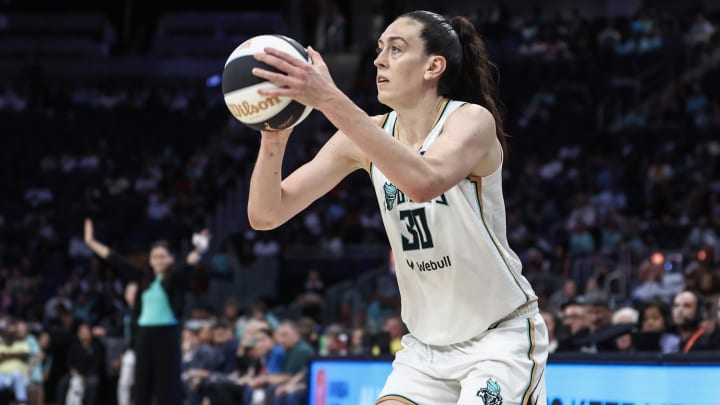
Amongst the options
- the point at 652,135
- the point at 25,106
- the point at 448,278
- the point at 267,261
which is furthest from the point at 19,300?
the point at 448,278

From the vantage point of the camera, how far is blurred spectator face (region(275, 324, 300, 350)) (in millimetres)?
12508

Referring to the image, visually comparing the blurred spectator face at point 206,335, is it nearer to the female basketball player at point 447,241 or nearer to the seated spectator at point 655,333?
the seated spectator at point 655,333

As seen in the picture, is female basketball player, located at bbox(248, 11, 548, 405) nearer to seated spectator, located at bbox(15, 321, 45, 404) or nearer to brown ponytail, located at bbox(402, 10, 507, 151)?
brown ponytail, located at bbox(402, 10, 507, 151)

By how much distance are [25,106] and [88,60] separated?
3.05 m

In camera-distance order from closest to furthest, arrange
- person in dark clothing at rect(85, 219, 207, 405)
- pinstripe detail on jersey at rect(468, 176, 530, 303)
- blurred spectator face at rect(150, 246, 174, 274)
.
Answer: pinstripe detail on jersey at rect(468, 176, 530, 303), person in dark clothing at rect(85, 219, 207, 405), blurred spectator face at rect(150, 246, 174, 274)

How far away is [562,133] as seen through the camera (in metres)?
21.2

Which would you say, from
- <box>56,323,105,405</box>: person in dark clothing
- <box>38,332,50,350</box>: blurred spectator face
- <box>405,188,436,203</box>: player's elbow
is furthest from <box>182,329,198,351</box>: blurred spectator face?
<box>405,188,436,203</box>: player's elbow

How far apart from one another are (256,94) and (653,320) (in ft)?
22.7

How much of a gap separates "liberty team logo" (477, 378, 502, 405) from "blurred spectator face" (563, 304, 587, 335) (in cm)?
688

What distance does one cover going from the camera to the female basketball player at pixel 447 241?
12.2 feet

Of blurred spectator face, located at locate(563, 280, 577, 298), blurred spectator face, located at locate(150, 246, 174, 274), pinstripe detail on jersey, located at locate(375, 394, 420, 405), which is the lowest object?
blurred spectator face, located at locate(563, 280, 577, 298)

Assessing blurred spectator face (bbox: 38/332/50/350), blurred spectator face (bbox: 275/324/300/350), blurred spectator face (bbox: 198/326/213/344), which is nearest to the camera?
blurred spectator face (bbox: 275/324/300/350)

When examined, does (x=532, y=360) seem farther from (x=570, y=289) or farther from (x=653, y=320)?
(x=570, y=289)

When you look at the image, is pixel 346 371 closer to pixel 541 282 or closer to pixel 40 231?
pixel 541 282
